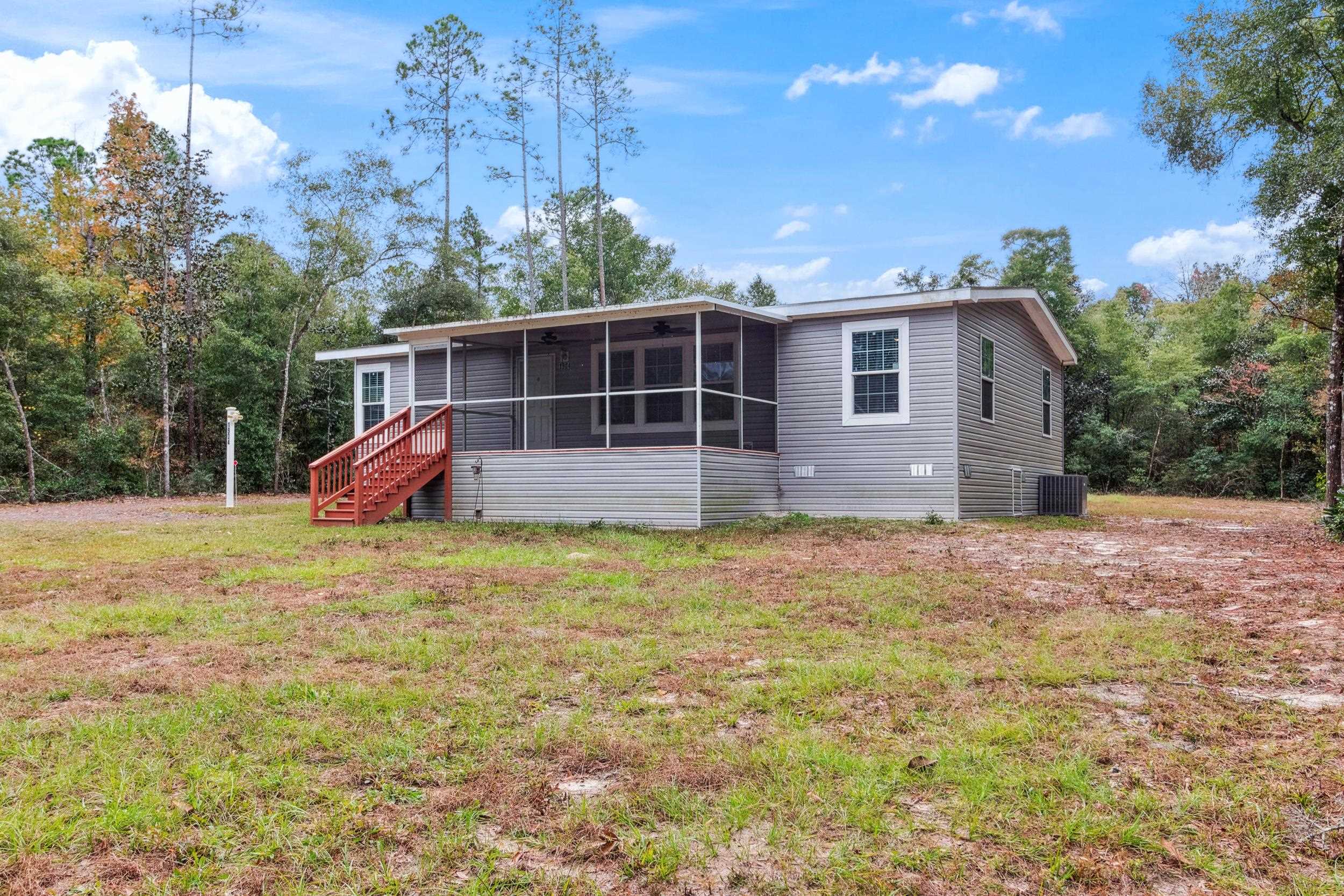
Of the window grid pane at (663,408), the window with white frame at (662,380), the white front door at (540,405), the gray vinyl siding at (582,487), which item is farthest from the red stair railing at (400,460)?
A: the window grid pane at (663,408)

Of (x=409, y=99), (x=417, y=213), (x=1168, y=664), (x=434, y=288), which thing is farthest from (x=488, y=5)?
(x=1168, y=664)

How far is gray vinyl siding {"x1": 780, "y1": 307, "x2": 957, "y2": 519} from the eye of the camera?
40.3 feet

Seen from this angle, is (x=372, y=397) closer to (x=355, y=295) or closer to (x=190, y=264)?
(x=190, y=264)

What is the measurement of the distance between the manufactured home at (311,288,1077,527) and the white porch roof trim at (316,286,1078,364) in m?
0.03

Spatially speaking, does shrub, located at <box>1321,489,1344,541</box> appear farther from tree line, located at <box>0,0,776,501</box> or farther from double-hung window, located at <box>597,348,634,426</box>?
tree line, located at <box>0,0,776,501</box>

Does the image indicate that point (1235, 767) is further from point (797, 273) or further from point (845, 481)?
point (797, 273)

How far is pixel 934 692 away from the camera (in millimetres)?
3488

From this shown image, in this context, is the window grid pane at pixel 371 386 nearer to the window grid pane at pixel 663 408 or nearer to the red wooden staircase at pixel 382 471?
the red wooden staircase at pixel 382 471

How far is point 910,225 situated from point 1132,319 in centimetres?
1251

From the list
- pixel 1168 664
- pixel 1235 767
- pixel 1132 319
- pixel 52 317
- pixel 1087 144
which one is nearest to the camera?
pixel 1235 767

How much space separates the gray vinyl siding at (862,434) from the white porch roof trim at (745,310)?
0.73 ft

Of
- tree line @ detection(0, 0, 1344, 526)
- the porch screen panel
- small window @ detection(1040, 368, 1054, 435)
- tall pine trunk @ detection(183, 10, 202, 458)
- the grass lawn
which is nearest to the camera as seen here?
the grass lawn

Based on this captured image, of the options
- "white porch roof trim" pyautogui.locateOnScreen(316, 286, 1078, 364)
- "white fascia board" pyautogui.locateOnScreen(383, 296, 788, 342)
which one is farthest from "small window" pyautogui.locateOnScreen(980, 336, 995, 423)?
"white fascia board" pyautogui.locateOnScreen(383, 296, 788, 342)

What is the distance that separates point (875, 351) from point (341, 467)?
8.32 metres
